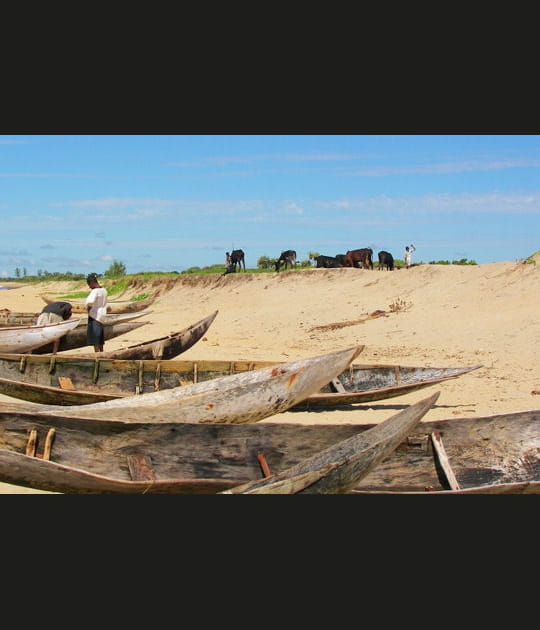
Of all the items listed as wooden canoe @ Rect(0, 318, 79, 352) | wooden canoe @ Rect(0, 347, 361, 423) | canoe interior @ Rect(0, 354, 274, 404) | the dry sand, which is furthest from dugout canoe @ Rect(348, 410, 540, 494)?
wooden canoe @ Rect(0, 318, 79, 352)

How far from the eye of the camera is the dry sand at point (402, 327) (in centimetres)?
1120

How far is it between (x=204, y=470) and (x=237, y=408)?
130 cm

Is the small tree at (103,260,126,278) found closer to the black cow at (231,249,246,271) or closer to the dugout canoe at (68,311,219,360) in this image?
the black cow at (231,249,246,271)

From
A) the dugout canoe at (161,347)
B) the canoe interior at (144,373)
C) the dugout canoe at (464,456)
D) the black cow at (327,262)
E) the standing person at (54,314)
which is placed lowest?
the dugout canoe at (464,456)

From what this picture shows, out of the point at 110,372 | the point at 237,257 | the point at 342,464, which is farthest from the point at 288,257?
the point at 342,464

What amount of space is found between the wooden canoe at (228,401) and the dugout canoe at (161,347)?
3377mm

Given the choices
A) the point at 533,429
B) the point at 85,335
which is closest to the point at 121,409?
the point at 533,429

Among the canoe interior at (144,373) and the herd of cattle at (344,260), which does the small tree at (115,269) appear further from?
the canoe interior at (144,373)

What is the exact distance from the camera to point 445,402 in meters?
11.0

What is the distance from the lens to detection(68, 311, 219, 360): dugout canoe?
11664 mm

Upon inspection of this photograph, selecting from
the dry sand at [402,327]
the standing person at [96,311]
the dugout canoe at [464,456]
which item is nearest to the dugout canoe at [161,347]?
the standing person at [96,311]

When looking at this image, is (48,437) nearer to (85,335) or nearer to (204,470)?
(204,470)

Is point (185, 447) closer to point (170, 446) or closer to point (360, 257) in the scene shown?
point (170, 446)

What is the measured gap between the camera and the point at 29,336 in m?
13.8
